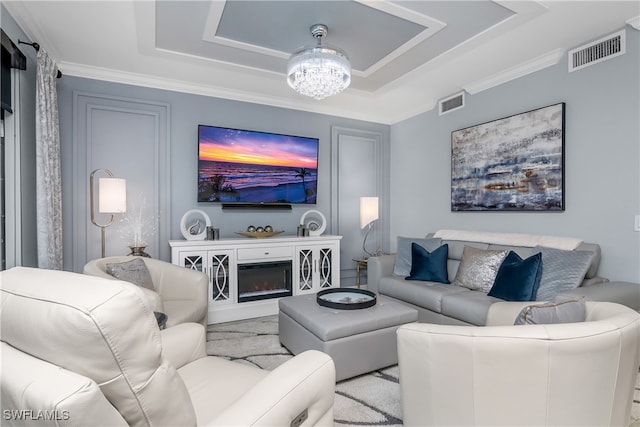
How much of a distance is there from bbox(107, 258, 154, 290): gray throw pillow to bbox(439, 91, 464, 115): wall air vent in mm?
3672

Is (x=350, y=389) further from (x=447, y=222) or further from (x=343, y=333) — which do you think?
(x=447, y=222)

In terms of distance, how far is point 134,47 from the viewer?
2.92 metres

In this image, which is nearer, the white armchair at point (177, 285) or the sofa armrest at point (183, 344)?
the sofa armrest at point (183, 344)

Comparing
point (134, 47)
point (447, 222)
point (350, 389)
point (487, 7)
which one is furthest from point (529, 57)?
point (134, 47)

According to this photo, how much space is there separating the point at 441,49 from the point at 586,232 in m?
1.98

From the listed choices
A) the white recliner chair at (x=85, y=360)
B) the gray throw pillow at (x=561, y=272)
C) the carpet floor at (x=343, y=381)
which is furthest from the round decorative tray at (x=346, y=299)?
the white recliner chair at (x=85, y=360)

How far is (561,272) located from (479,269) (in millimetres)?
632

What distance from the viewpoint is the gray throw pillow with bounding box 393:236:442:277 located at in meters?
3.54

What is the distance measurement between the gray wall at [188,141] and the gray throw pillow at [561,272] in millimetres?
2589

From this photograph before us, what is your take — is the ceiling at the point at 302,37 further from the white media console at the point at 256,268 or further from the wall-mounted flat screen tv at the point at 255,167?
the white media console at the point at 256,268

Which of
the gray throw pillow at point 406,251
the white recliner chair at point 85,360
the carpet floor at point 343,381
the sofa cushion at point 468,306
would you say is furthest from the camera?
the gray throw pillow at point 406,251

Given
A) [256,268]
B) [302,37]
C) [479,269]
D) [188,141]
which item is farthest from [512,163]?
[188,141]

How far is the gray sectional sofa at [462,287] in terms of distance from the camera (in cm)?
226

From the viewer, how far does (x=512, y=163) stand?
3.31 metres
